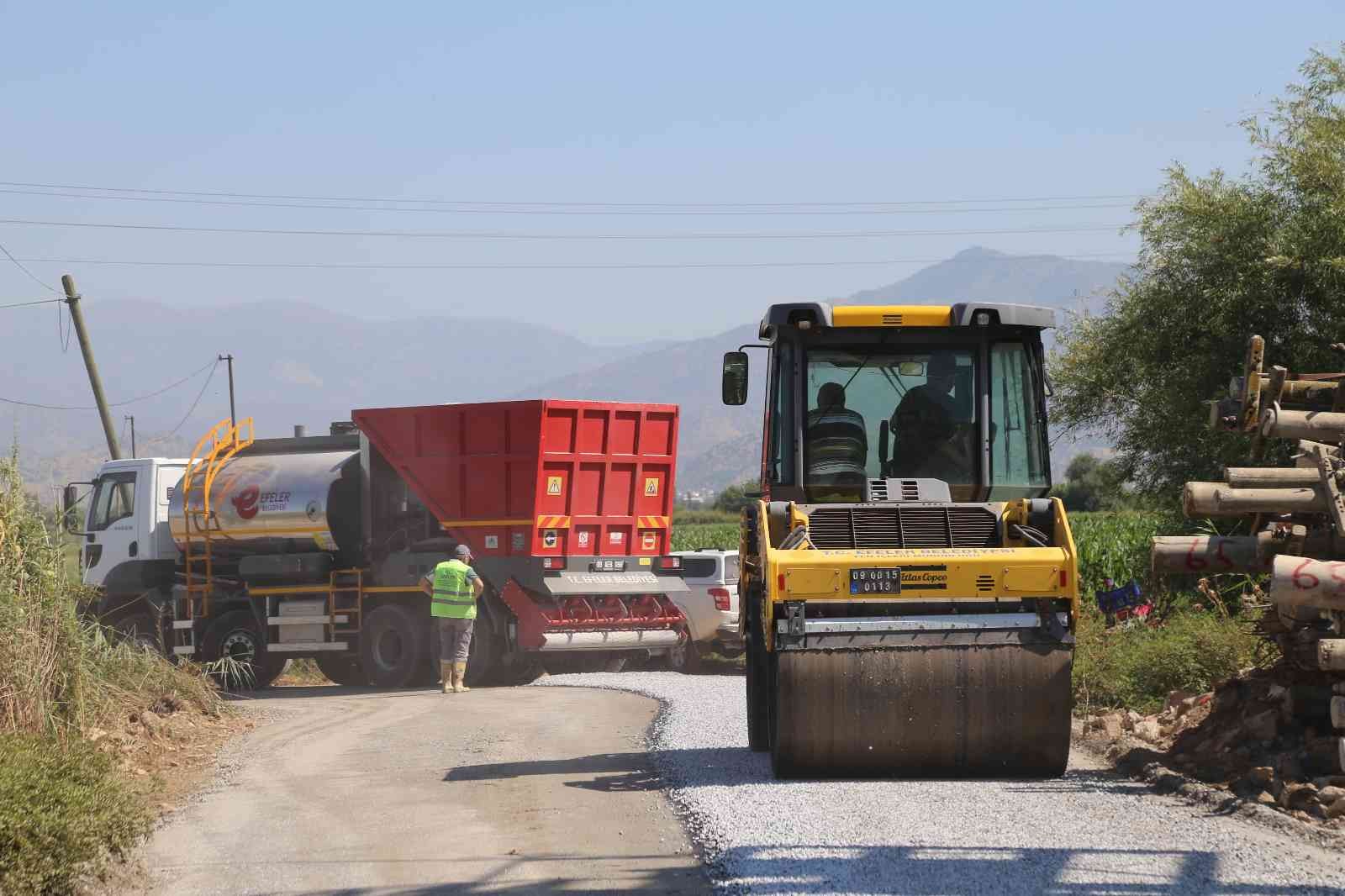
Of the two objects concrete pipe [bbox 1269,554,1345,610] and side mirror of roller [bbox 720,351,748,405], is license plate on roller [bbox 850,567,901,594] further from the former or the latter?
concrete pipe [bbox 1269,554,1345,610]

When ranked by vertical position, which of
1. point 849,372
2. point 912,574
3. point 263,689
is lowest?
point 263,689

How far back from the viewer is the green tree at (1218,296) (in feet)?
70.5

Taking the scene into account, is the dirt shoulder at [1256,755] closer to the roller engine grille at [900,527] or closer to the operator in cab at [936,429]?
the roller engine grille at [900,527]

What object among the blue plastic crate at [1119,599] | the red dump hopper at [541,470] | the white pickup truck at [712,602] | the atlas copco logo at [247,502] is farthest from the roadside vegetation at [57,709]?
the blue plastic crate at [1119,599]

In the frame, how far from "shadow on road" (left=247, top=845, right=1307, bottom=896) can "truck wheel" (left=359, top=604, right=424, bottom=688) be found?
1259cm

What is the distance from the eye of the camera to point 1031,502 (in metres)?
10.7

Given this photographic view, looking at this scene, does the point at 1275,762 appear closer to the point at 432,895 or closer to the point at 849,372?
the point at 849,372

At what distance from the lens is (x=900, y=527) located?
10.6 metres

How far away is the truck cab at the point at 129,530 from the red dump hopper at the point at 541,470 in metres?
3.91

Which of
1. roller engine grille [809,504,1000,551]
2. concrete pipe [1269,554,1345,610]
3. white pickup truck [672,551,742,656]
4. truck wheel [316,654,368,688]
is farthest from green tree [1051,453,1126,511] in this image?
concrete pipe [1269,554,1345,610]

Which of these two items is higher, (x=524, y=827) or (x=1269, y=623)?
(x=1269, y=623)

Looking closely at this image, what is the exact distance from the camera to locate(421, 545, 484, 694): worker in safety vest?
19.4 metres

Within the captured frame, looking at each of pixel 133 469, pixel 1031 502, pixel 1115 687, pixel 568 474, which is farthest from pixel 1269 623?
pixel 133 469

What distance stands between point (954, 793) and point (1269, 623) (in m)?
2.48
